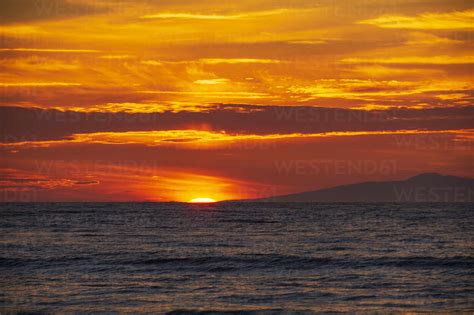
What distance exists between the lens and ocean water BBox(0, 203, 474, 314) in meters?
29.5

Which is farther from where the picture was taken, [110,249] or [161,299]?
[110,249]

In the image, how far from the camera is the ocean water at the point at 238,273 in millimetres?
29484

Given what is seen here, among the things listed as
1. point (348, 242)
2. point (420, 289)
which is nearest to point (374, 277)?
point (420, 289)

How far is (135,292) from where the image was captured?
1267 inches

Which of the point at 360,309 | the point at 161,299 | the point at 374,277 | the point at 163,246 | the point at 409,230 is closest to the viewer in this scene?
the point at 360,309

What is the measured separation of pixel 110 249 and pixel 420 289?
2566 cm

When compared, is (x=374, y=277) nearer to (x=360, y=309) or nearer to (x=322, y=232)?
(x=360, y=309)

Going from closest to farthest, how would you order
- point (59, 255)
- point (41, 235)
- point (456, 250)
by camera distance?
point (59, 255) → point (456, 250) → point (41, 235)

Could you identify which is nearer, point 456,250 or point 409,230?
point 456,250

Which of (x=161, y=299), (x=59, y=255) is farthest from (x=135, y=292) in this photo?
(x=59, y=255)

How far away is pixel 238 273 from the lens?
128 ft

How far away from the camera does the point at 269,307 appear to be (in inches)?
1138

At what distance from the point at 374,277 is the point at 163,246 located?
21.3 meters

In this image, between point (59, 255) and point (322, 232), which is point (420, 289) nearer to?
point (59, 255)
